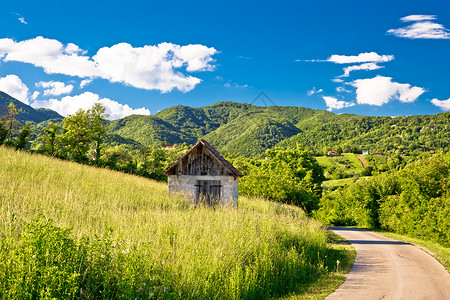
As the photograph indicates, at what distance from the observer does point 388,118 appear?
17612 cm

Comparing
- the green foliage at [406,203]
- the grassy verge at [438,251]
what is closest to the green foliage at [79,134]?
the green foliage at [406,203]

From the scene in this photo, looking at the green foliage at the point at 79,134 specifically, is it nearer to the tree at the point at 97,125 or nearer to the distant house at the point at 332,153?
the tree at the point at 97,125

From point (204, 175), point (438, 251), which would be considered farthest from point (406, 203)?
point (204, 175)

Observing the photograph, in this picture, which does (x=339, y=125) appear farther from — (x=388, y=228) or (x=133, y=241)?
(x=133, y=241)

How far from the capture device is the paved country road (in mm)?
7934

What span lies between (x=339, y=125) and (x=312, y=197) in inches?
6028

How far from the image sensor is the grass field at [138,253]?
4734mm

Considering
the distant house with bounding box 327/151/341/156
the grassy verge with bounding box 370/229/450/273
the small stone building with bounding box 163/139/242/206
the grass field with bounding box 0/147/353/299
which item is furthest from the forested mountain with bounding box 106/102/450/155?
the grass field with bounding box 0/147/353/299

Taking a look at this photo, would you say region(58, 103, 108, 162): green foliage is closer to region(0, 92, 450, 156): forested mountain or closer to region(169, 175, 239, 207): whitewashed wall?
region(169, 175, 239, 207): whitewashed wall

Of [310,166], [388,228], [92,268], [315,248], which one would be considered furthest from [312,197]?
[92,268]

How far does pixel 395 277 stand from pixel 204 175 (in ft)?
38.2

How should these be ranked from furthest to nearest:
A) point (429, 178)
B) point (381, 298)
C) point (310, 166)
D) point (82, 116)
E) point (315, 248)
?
point (310, 166), point (82, 116), point (429, 178), point (315, 248), point (381, 298)

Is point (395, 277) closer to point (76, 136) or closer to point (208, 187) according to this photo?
point (208, 187)

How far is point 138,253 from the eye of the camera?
613 cm
